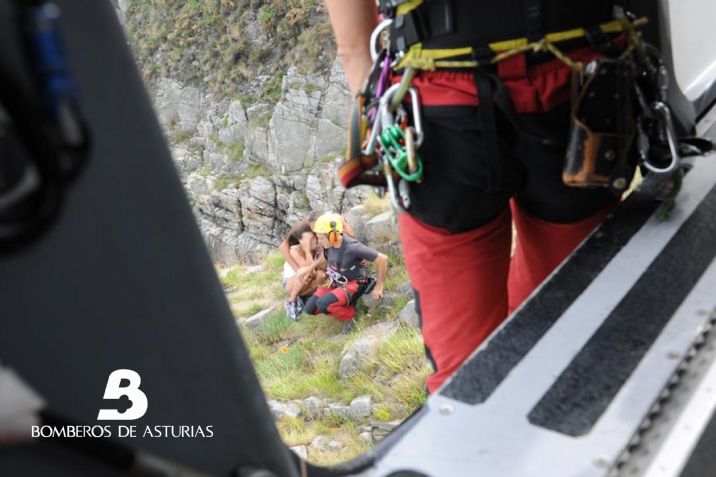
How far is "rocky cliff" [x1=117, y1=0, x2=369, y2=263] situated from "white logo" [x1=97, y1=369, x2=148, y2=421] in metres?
13.1

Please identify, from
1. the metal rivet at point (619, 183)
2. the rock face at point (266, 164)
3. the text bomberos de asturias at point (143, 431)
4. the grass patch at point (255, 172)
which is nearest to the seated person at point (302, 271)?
the metal rivet at point (619, 183)

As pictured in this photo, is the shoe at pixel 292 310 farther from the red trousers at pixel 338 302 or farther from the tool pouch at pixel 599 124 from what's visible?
the tool pouch at pixel 599 124

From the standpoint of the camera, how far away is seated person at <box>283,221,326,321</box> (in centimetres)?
790

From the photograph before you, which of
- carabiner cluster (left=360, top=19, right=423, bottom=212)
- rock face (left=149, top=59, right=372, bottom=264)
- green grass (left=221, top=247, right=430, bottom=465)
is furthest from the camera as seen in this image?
rock face (left=149, top=59, right=372, bottom=264)

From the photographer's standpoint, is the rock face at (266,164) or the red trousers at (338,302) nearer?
the red trousers at (338,302)

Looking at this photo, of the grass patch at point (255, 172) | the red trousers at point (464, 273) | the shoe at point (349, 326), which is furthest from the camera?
the grass patch at point (255, 172)

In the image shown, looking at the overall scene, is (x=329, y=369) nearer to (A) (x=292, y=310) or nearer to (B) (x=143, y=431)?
(A) (x=292, y=310)

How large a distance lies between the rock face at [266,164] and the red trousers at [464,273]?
13675 mm

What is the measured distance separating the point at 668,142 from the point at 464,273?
0.53 m

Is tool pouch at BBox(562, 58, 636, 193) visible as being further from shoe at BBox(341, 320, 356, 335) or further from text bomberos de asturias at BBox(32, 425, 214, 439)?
shoe at BBox(341, 320, 356, 335)

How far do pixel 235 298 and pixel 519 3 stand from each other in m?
9.78

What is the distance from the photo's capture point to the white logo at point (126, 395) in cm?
69

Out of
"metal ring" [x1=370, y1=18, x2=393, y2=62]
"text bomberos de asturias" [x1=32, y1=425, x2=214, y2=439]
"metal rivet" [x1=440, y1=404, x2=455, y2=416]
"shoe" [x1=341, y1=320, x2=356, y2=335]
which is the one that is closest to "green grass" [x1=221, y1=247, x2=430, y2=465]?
"shoe" [x1=341, y1=320, x2=356, y2=335]

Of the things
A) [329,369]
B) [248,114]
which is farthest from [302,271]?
[248,114]
